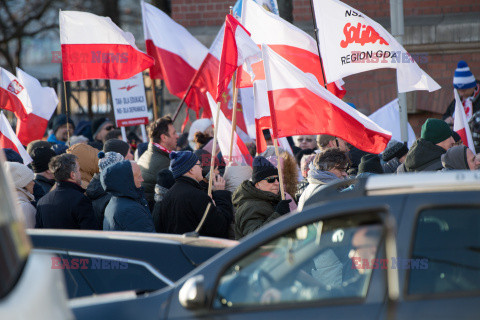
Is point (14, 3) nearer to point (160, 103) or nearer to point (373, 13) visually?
point (160, 103)

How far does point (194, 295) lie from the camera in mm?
3455

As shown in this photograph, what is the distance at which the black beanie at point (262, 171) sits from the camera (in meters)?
6.51

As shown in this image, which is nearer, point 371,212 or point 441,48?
point 371,212

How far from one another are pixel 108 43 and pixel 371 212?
645 centimetres

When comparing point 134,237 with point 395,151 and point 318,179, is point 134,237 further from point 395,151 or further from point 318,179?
point 395,151

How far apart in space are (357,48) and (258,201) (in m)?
2.35

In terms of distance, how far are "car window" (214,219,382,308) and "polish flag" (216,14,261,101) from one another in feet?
13.7

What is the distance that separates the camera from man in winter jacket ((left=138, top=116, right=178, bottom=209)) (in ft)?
26.8

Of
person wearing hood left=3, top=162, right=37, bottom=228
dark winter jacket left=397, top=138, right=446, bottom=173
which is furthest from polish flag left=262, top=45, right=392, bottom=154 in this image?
person wearing hood left=3, top=162, right=37, bottom=228

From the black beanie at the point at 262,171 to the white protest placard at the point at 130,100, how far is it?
15.5 feet

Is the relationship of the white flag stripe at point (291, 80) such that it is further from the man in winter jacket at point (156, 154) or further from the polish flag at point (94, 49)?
the polish flag at point (94, 49)

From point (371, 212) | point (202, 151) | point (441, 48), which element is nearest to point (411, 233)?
point (371, 212)

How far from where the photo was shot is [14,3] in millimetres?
26484

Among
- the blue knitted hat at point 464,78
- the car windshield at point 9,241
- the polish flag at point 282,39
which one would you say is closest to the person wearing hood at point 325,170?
the polish flag at point 282,39
